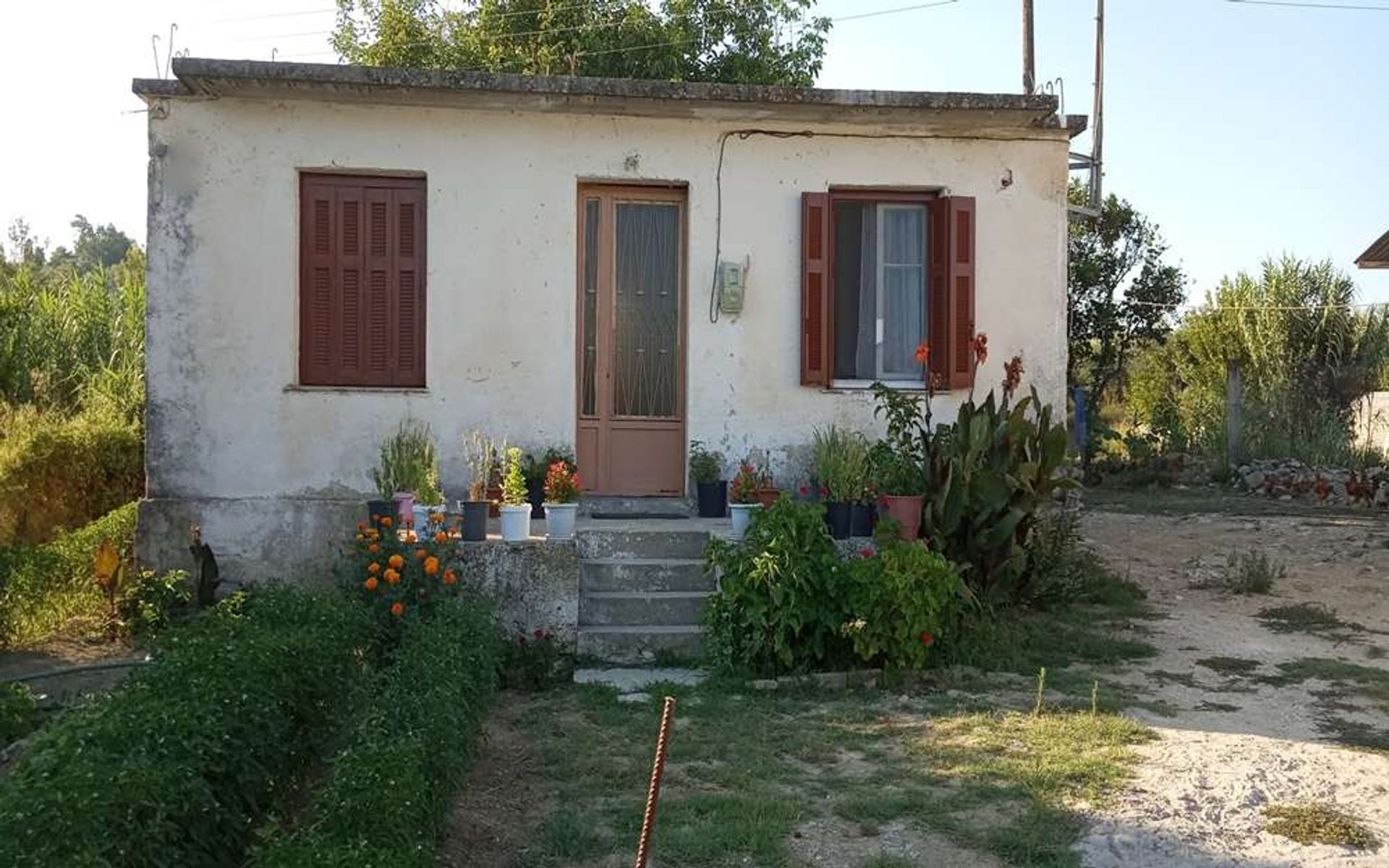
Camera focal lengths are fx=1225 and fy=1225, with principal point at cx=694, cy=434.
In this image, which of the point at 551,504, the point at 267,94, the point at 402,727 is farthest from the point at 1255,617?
the point at 267,94

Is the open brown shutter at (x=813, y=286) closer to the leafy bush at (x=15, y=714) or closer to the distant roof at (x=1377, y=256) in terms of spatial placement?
the leafy bush at (x=15, y=714)

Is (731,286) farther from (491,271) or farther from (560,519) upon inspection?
(560,519)

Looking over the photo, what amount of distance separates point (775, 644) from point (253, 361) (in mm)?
4271

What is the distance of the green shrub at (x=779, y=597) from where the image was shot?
673cm

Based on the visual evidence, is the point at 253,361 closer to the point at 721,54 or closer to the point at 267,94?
the point at 267,94

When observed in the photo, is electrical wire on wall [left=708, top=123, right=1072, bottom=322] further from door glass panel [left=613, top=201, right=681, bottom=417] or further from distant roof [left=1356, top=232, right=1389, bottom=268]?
distant roof [left=1356, top=232, right=1389, bottom=268]

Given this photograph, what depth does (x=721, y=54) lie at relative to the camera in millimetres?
18875

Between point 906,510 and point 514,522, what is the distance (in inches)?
95.6

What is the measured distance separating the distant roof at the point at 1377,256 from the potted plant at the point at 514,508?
12218 millimetres

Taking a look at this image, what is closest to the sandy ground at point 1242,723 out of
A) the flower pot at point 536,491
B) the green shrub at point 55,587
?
the flower pot at point 536,491

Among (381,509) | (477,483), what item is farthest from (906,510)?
(381,509)

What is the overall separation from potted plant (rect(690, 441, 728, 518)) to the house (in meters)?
0.23

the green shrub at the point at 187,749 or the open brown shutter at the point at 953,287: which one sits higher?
the open brown shutter at the point at 953,287

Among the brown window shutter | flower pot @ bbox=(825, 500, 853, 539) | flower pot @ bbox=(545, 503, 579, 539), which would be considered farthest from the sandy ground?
flower pot @ bbox=(545, 503, 579, 539)
